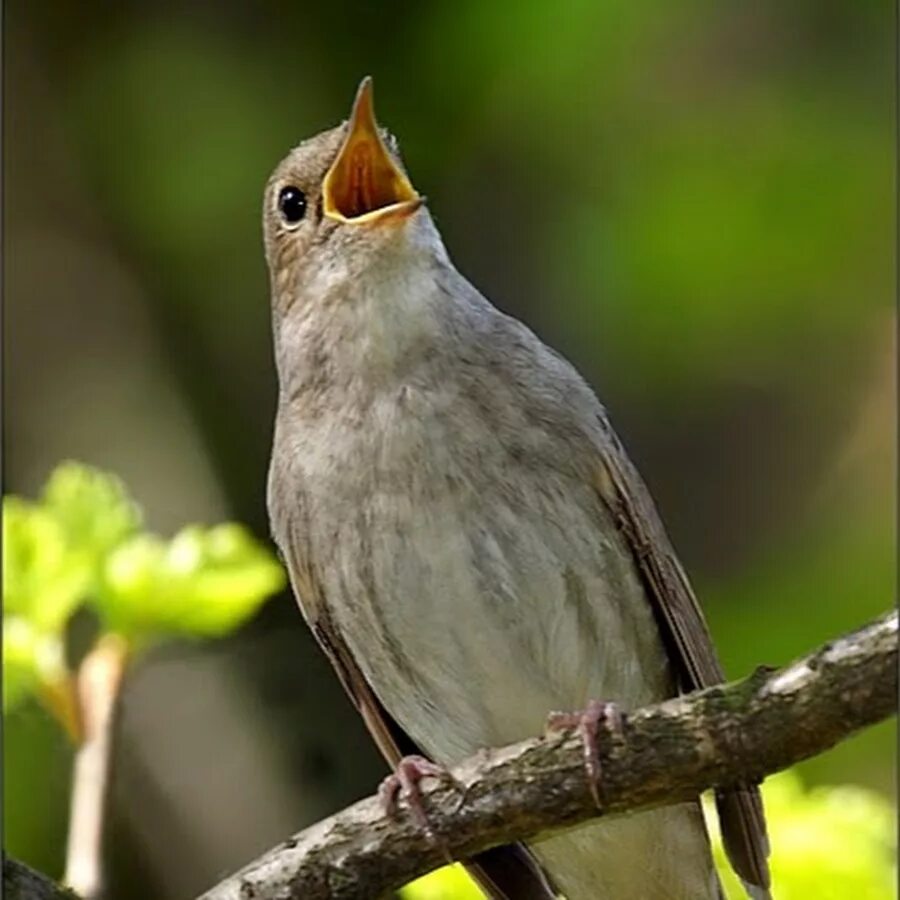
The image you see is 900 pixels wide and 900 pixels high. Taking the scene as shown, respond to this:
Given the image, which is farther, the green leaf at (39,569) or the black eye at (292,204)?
the black eye at (292,204)

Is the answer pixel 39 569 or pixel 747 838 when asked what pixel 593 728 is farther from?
pixel 39 569

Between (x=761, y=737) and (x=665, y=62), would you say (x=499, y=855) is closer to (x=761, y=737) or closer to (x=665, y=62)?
(x=761, y=737)

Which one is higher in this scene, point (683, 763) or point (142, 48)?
point (142, 48)

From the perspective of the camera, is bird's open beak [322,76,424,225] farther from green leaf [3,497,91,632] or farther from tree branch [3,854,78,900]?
tree branch [3,854,78,900]

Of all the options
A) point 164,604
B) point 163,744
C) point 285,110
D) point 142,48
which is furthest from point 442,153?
point 164,604

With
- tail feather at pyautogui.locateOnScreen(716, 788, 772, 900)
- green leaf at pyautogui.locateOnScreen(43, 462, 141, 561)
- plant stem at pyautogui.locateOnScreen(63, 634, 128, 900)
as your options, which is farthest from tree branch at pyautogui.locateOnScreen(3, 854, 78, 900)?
tail feather at pyautogui.locateOnScreen(716, 788, 772, 900)

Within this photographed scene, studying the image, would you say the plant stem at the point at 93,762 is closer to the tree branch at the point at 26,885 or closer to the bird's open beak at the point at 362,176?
the tree branch at the point at 26,885

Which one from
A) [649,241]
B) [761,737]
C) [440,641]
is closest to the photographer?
[761,737]

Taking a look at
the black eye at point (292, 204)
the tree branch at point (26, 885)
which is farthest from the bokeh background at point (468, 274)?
the tree branch at point (26, 885)
